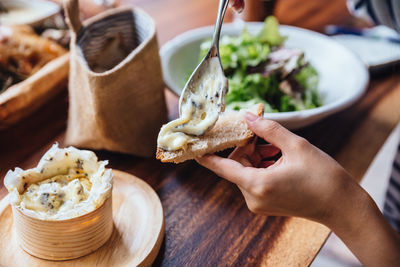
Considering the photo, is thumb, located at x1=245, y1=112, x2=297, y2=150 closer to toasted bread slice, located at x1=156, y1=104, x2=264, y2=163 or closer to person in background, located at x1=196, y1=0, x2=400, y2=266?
person in background, located at x1=196, y1=0, x2=400, y2=266

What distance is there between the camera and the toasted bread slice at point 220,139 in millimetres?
903

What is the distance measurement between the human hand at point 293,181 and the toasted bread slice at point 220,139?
0.09 metres

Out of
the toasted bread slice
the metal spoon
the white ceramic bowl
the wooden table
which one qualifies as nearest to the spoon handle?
the metal spoon

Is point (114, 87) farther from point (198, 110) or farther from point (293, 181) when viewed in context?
point (293, 181)

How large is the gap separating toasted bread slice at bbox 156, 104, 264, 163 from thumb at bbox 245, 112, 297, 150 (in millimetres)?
119

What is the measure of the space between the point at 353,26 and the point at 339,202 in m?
1.65

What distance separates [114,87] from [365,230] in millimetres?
740

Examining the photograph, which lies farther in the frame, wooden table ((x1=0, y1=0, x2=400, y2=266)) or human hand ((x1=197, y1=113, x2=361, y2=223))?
wooden table ((x1=0, y1=0, x2=400, y2=266))

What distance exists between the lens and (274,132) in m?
0.83

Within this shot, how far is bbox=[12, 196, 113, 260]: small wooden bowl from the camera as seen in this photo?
0.78 m

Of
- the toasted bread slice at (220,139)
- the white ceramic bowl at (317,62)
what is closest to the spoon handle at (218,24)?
the toasted bread slice at (220,139)

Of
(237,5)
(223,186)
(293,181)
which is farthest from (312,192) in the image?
(237,5)

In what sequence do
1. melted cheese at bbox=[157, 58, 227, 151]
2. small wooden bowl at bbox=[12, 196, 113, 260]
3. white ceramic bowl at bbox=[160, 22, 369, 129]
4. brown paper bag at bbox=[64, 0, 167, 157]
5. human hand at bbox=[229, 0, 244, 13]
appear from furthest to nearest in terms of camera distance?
white ceramic bowl at bbox=[160, 22, 369, 129] < human hand at bbox=[229, 0, 244, 13] < brown paper bag at bbox=[64, 0, 167, 157] < melted cheese at bbox=[157, 58, 227, 151] < small wooden bowl at bbox=[12, 196, 113, 260]

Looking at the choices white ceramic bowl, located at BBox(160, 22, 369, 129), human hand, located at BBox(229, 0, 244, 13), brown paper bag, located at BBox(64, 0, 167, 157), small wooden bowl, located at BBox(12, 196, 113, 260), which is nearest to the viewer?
small wooden bowl, located at BBox(12, 196, 113, 260)
